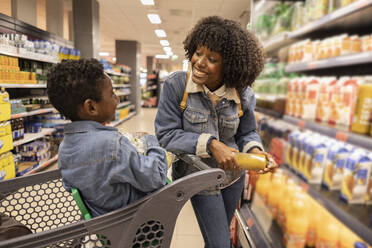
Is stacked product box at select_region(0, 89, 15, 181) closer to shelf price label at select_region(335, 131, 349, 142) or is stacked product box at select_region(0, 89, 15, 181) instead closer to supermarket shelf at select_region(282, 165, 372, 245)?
supermarket shelf at select_region(282, 165, 372, 245)

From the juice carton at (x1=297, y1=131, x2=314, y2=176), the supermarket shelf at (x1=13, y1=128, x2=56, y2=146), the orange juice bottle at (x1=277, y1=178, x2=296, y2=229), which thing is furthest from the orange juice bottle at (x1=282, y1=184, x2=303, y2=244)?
the supermarket shelf at (x1=13, y1=128, x2=56, y2=146)

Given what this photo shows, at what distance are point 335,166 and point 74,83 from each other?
1.41 m

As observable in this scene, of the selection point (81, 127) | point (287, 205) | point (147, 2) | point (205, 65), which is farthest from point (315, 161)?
point (147, 2)

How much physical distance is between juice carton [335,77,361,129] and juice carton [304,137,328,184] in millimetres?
251

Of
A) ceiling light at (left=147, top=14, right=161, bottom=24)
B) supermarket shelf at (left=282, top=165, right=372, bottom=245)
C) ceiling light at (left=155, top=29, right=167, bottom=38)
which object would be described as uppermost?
ceiling light at (left=155, top=29, right=167, bottom=38)

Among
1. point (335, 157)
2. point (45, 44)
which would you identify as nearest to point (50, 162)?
point (45, 44)

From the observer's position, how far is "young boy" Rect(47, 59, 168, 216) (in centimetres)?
86

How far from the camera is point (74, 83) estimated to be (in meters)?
0.87

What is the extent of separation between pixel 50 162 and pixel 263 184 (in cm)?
355

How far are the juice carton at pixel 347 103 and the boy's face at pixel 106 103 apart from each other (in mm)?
1110

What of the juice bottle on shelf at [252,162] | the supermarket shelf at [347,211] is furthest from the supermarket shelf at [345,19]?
the supermarket shelf at [347,211]

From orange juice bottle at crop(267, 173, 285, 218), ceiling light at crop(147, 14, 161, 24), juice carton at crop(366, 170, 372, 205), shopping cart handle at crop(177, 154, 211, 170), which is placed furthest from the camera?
ceiling light at crop(147, 14, 161, 24)

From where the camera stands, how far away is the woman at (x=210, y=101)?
3.90ft

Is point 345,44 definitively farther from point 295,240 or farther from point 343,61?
point 295,240
